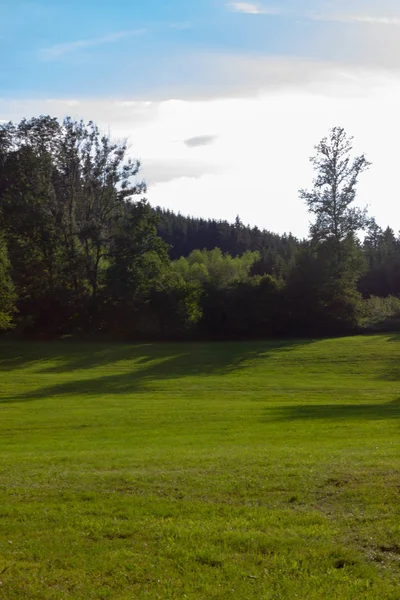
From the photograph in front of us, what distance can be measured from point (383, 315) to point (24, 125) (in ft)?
150

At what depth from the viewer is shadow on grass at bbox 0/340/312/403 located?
128 ft

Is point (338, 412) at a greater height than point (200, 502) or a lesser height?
lesser

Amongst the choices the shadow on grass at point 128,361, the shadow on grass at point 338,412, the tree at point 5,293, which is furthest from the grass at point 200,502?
the tree at point 5,293

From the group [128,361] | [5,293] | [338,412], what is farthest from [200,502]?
[5,293]

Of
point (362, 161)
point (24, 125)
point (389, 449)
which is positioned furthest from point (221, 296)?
point (389, 449)

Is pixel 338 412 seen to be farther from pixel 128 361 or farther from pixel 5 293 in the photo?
pixel 5 293

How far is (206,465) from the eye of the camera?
1384 centimetres

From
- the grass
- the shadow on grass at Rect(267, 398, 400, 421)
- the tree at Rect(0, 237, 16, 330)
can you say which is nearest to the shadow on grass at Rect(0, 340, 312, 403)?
the tree at Rect(0, 237, 16, 330)

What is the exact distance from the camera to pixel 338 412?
26.8 meters

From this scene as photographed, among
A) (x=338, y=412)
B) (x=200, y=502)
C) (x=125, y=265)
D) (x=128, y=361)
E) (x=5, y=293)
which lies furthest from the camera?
(x=125, y=265)

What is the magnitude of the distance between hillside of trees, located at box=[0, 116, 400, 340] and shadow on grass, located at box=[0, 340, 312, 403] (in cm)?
490

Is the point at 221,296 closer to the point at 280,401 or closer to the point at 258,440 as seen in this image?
the point at 280,401

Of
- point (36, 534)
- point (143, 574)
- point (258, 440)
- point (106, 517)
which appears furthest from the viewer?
point (258, 440)

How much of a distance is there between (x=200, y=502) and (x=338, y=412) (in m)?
17.5
